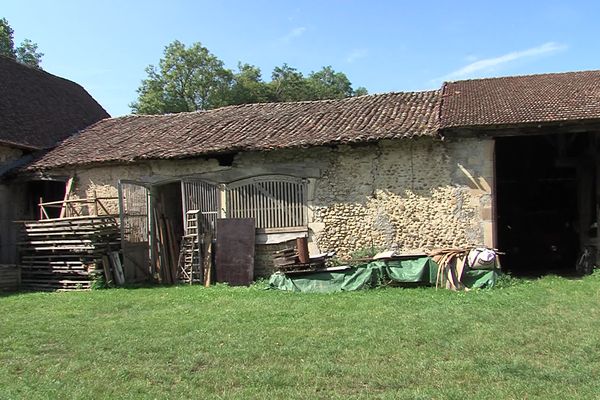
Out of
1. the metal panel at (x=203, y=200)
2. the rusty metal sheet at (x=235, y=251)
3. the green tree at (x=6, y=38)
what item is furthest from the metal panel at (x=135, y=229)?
the green tree at (x=6, y=38)

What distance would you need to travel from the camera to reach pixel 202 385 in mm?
5078

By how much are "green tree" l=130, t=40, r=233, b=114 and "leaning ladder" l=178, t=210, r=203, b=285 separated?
2330 centimetres

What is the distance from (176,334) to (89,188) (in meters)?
8.50

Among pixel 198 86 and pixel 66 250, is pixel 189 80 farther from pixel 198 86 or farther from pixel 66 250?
pixel 66 250

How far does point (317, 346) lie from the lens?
248 inches

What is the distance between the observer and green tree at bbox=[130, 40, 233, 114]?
1395 inches

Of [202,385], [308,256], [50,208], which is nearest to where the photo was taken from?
[202,385]

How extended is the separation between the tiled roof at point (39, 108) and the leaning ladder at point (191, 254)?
5833 mm

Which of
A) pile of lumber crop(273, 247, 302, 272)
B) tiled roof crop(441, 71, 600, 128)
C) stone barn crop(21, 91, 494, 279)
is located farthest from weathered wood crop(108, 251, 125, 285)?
tiled roof crop(441, 71, 600, 128)

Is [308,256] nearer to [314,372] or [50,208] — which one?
[314,372]

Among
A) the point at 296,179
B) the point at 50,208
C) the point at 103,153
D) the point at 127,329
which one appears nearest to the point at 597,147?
the point at 296,179

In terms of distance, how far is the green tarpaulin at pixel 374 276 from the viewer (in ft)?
34.1

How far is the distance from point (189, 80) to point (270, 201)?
84.3 ft

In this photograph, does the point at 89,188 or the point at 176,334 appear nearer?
the point at 176,334
